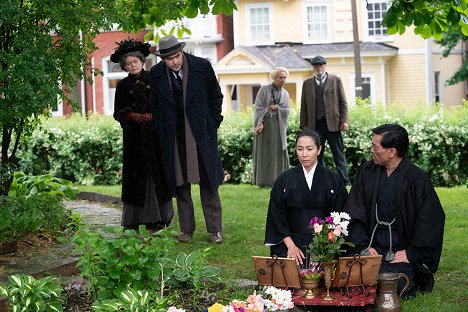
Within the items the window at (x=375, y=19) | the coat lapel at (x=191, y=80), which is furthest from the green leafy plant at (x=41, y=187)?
the window at (x=375, y=19)

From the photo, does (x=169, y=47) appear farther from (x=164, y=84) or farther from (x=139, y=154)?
(x=139, y=154)

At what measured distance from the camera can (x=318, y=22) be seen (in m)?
36.8

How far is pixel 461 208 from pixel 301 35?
25.5 metres

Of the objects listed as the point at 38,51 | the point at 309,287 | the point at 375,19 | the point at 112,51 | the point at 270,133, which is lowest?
the point at 309,287

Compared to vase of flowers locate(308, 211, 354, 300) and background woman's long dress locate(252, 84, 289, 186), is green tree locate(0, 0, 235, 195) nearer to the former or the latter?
vase of flowers locate(308, 211, 354, 300)

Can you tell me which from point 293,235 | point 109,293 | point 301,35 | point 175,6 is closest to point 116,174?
point 175,6

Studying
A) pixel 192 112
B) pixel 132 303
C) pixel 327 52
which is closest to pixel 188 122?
pixel 192 112

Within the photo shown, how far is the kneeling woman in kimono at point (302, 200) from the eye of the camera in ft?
25.5

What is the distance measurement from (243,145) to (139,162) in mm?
7553

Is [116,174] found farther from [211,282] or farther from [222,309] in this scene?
[222,309]

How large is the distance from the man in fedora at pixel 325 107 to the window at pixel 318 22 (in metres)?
22.6

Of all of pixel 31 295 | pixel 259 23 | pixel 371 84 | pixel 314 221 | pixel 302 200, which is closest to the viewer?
pixel 31 295

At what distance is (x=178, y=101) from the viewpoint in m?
9.54

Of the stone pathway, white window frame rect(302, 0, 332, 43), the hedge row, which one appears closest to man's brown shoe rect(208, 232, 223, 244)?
the stone pathway
